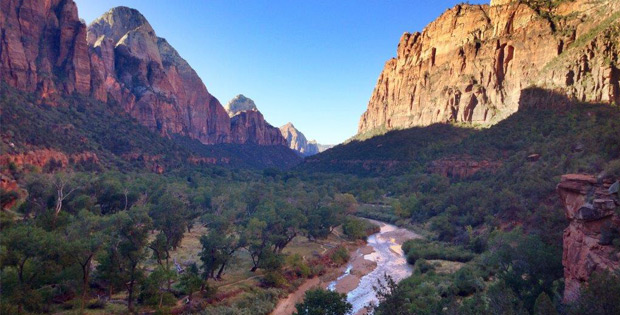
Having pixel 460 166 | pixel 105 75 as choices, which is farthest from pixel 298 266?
pixel 105 75

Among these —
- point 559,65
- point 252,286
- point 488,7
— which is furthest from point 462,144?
point 252,286

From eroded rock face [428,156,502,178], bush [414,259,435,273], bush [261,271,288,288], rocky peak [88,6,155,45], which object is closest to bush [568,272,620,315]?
bush [414,259,435,273]

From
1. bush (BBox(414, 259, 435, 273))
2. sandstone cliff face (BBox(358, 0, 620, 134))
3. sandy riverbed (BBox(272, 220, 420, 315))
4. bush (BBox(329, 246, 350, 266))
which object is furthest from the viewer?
sandstone cliff face (BBox(358, 0, 620, 134))

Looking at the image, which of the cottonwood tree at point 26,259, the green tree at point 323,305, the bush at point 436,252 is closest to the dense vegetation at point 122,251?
the cottonwood tree at point 26,259

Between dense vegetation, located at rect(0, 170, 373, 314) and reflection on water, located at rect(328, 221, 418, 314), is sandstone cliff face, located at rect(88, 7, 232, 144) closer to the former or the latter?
dense vegetation, located at rect(0, 170, 373, 314)

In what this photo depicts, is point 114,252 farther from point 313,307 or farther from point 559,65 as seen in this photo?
point 559,65

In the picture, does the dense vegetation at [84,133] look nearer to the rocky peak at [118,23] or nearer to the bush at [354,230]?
the bush at [354,230]
